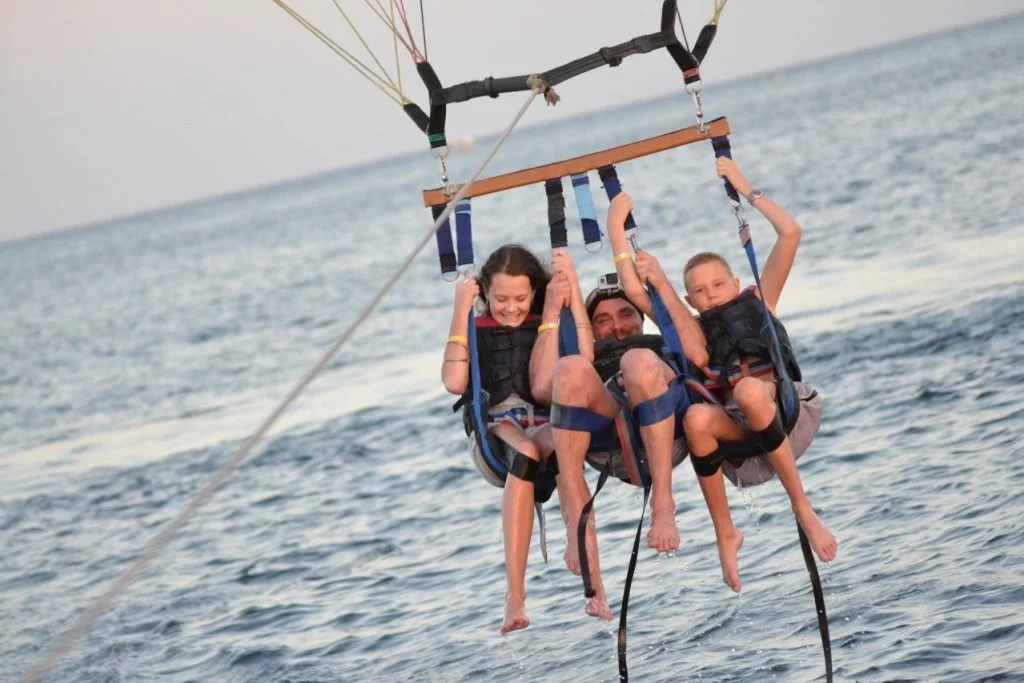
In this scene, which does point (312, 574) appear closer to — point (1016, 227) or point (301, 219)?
point (1016, 227)

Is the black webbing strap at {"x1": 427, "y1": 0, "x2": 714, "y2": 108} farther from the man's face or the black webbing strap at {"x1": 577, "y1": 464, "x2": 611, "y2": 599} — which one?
the black webbing strap at {"x1": 577, "y1": 464, "x2": 611, "y2": 599}

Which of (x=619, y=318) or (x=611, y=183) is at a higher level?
(x=611, y=183)

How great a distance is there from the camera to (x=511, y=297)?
5820 mm

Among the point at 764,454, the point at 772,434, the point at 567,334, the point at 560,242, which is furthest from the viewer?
the point at 560,242

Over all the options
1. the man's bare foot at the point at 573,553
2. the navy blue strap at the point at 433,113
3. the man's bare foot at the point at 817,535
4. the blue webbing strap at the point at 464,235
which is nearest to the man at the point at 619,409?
the man's bare foot at the point at 573,553

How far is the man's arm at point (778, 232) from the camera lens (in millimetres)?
5469

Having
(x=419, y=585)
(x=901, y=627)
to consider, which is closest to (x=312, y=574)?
(x=419, y=585)

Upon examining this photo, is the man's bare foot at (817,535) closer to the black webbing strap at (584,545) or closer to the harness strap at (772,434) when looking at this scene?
the harness strap at (772,434)

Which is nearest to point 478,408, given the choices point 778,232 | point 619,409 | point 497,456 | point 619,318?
point 497,456

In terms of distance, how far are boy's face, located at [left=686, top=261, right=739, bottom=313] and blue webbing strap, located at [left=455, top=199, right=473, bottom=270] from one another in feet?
2.89

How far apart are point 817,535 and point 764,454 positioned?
14.1 inches

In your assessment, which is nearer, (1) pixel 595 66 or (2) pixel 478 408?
(2) pixel 478 408

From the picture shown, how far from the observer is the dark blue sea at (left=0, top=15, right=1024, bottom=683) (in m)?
7.50

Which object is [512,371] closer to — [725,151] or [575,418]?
[575,418]
